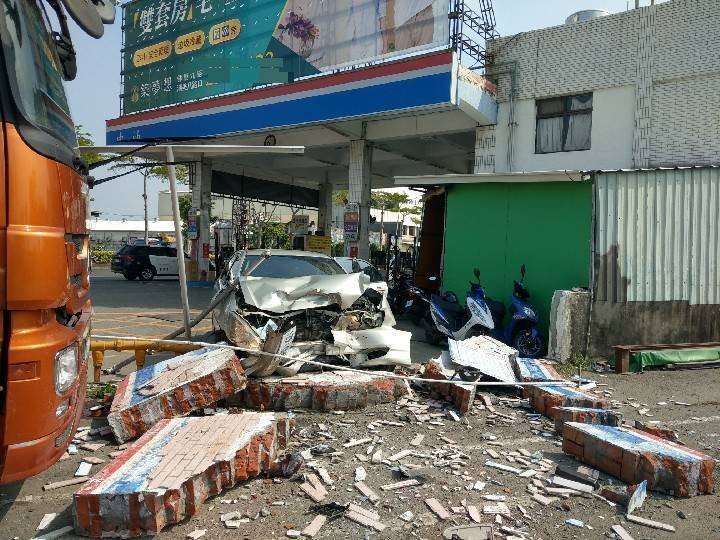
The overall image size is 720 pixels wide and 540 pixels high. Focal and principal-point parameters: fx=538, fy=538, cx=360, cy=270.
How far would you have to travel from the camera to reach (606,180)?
27.4ft

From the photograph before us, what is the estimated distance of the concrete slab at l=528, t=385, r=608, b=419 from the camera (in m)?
5.27

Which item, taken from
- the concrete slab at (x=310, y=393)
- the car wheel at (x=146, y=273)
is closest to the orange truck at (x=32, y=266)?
the concrete slab at (x=310, y=393)

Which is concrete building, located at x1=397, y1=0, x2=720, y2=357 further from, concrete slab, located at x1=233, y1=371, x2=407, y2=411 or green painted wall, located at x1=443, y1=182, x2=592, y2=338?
concrete slab, located at x1=233, y1=371, x2=407, y2=411

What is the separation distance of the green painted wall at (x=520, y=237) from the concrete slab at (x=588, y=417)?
4.54 m

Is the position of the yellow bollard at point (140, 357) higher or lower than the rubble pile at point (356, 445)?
higher

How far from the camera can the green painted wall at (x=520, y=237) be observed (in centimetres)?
919

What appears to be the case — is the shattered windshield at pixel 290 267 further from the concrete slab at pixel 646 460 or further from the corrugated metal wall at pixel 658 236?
the corrugated metal wall at pixel 658 236

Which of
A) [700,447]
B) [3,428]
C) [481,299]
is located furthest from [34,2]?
[481,299]

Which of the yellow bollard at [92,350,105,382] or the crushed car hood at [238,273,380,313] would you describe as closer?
the yellow bollard at [92,350,105,382]

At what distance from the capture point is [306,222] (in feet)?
92.4

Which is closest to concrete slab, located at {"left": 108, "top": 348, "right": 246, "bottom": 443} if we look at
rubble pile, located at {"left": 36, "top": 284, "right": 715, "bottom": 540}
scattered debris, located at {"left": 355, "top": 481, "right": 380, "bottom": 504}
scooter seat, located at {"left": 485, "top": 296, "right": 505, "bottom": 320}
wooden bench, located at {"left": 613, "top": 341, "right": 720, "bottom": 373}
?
rubble pile, located at {"left": 36, "top": 284, "right": 715, "bottom": 540}

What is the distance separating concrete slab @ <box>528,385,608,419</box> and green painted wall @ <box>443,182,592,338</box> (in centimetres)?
405

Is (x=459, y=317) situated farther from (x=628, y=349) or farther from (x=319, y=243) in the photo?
(x=319, y=243)

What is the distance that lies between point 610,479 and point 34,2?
4.85 m
